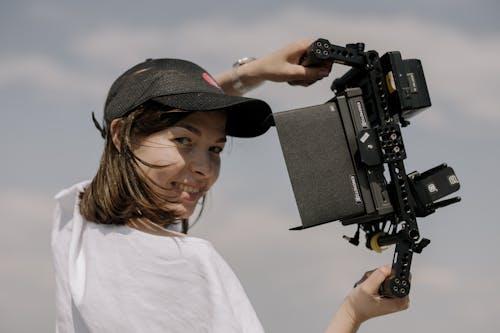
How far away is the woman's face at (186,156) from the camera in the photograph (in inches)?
115

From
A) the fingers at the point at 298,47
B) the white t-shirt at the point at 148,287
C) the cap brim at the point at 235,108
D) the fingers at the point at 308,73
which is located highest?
the fingers at the point at 298,47

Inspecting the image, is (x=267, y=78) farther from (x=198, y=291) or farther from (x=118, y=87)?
(x=198, y=291)

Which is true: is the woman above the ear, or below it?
below

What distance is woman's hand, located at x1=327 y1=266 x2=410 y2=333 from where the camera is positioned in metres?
3.12

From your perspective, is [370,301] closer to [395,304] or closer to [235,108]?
[395,304]

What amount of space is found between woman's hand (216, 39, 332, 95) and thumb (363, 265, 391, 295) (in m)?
1.13

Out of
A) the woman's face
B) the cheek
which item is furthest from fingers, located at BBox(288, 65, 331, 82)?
the cheek

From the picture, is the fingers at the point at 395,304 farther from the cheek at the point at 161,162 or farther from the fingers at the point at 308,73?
the fingers at the point at 308,73

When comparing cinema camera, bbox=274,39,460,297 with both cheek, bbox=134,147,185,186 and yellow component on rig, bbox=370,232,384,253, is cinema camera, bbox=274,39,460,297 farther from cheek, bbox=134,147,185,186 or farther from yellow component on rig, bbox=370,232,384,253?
cheek, bbox=134,147,185,186

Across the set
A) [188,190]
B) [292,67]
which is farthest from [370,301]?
[292,67]

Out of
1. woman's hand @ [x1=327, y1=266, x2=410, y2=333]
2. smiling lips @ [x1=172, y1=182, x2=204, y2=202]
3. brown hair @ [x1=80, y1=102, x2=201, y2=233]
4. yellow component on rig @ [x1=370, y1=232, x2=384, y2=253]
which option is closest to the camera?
brown hair @ [x1=80, y1=102, x2=201, y2=233]

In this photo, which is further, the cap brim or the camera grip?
the camera grip

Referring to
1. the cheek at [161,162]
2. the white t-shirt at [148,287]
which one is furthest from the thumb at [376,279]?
the cheek at [161,162]

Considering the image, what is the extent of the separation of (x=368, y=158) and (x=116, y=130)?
124cm
